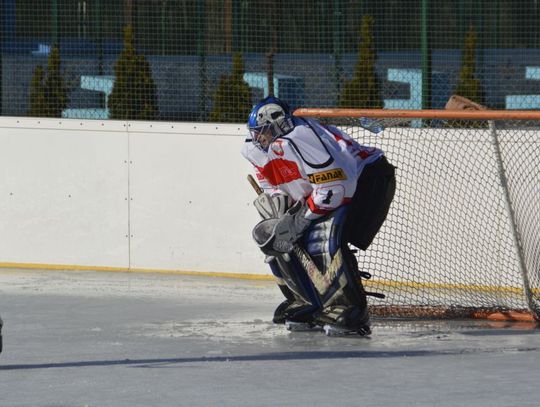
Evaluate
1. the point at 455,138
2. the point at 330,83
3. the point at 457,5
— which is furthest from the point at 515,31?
the point at 455,138

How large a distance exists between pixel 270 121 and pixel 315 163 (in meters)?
0.31

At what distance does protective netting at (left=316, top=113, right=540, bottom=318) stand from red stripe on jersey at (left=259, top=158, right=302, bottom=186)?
0.92m

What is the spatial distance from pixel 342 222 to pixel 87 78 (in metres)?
4.48

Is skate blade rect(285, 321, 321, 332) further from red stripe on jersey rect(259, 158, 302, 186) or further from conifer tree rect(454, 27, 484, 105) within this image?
conifer tree rect(454, 27, 484, 105)

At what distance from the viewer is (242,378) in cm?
610

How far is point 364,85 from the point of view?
11.1 m

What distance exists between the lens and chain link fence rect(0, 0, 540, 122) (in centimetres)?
1064

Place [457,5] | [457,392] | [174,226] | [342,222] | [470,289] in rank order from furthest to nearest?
[457,5] < [174,226] < [470,289] < [342,222] < [457,392]

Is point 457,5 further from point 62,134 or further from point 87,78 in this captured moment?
point 62,134

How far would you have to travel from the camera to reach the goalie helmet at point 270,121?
701 cm

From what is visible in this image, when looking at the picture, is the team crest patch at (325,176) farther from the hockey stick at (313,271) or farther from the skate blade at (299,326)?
the skate blade at (299,326)

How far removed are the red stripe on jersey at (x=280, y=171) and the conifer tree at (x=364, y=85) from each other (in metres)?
3.56

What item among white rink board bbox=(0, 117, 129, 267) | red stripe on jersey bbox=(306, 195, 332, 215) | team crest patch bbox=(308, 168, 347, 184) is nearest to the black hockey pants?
red stripe on jersey bbox=(306, 195, 332, 215)

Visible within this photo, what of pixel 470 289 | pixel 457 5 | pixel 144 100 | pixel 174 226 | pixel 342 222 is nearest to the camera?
pixel 342 222
